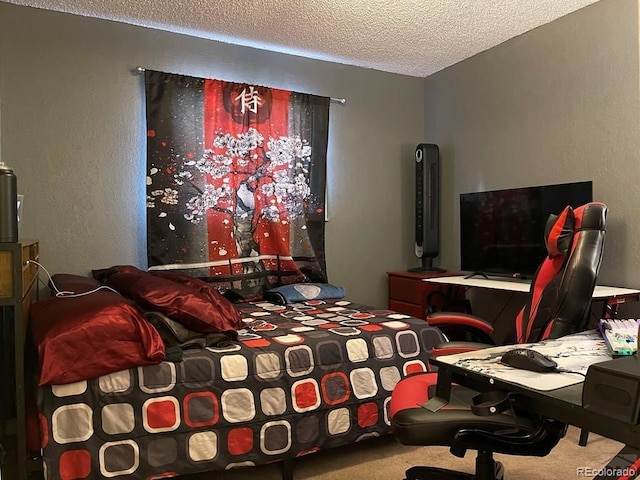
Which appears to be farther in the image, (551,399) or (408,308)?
(408,308)

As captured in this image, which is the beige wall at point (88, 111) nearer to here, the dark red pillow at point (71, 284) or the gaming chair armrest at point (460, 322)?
the dark red pillow at point (71, 284)

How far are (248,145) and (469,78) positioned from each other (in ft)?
5.98

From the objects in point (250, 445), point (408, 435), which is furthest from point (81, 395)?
point (408, 435)

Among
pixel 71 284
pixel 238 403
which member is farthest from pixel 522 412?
pixel 71 284

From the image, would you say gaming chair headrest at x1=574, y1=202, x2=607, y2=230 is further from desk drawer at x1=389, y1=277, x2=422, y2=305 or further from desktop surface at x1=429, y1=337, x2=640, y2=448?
desk drawer at x1=389, y1=277, x2=422, y2=305

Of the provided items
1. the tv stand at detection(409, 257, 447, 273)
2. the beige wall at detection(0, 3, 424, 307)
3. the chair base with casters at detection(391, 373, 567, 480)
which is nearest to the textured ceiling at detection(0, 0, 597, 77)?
the beige wall at detection(0, 3, 424, 307)

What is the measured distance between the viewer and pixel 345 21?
11.2 ft

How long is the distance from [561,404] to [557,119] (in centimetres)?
281

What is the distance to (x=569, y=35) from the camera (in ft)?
10.8

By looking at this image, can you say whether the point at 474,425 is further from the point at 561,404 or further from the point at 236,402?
the point at 236,402

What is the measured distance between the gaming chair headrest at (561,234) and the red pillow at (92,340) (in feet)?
5.21

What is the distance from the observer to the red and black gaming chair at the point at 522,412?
4.69 feet

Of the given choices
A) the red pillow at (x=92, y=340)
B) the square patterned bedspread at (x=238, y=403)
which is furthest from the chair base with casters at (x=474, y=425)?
the red pillow at (x=92, y=340)

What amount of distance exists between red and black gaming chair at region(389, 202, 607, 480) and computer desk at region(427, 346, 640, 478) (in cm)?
11
